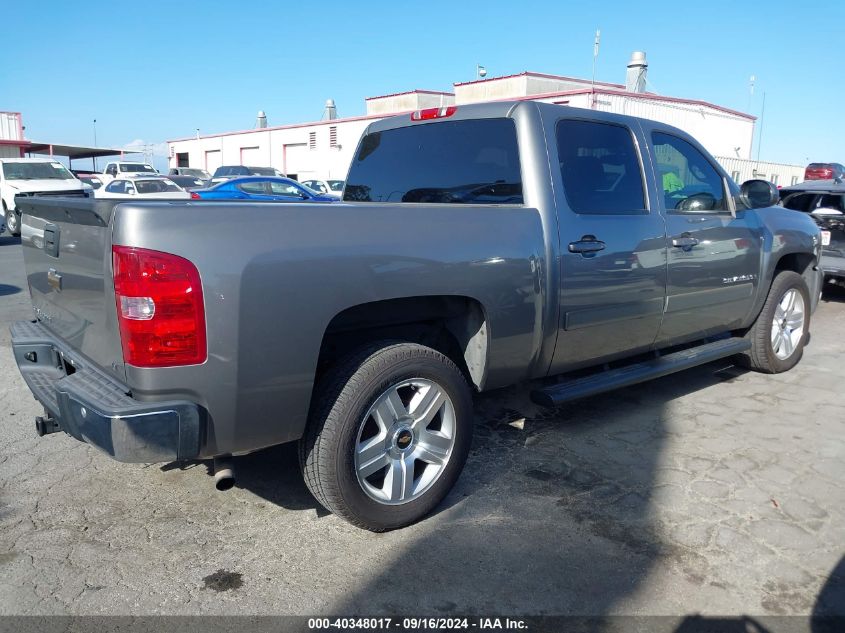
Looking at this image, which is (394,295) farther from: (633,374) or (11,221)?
(11,221)

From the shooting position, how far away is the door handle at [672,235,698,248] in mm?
4156

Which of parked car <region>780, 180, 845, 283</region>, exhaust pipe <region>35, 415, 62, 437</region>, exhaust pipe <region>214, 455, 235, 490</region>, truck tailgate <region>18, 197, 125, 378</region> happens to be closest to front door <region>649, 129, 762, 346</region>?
exhaust pipe <region>214, 455, 235, 490</region>

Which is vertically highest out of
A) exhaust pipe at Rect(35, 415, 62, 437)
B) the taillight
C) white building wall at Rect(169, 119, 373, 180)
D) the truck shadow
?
white building wall at Rect(169, 119, 373, 180)

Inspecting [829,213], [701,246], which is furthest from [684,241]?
[829,213]

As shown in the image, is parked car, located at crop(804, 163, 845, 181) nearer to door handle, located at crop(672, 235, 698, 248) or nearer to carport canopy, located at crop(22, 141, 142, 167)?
door handle, located at crop(672, 235, 698, 248)

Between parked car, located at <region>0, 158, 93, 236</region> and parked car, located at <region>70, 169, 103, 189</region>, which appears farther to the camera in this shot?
parked car, located at <region>70, 169, 103, 189</region>

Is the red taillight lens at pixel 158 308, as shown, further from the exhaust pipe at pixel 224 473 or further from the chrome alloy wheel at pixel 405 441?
the chrome alloy wheel at pixel 405 441

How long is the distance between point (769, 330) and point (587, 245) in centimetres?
262

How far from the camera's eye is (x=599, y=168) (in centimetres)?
388

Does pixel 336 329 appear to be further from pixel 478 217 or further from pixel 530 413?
pixel 530 413

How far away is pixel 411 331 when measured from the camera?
3416 mm

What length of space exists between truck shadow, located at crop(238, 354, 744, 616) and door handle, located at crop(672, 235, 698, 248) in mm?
1182

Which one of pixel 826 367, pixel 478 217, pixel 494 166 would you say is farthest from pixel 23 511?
pixel 826 367

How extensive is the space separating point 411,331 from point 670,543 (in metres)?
1.55
